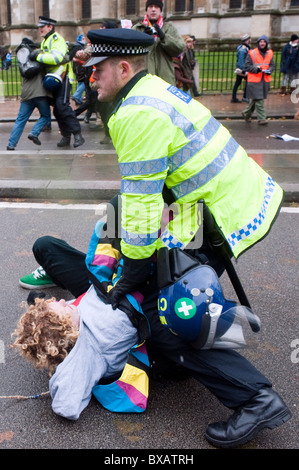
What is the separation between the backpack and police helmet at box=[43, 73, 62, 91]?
0.60 feet

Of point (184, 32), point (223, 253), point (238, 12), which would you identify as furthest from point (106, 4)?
point (223, 253)

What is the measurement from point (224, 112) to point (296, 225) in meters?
7.75

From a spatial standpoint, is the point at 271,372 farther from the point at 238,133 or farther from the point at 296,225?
the point at 238,133

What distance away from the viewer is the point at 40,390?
9.45 feet

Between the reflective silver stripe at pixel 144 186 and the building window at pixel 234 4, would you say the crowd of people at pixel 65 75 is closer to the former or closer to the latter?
the reflective silver stripe at pixel 144 186

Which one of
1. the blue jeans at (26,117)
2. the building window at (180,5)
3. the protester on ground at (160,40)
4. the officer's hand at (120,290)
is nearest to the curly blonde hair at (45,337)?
the officer's hand at (120,290)

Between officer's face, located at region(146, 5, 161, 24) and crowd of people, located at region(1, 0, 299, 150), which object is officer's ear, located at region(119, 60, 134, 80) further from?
officer's face, located at region(146, 5, 161, 24)

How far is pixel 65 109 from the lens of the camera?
8.62 meters

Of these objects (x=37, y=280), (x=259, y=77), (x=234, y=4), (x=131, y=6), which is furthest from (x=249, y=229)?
(x=131, y=6)

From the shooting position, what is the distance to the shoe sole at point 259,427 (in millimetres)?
2395

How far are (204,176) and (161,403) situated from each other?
1.17m

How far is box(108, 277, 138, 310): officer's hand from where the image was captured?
2645 millimetres

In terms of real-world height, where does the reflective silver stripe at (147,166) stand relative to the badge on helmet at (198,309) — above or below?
above

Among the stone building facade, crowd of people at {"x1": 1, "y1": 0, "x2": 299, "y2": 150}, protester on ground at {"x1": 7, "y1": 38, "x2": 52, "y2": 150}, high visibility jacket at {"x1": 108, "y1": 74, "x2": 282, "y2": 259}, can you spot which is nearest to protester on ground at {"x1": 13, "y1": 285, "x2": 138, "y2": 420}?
high visibility jacket at {"x1": 108, "y1": 74, "x2": 282, "y2": 259}
